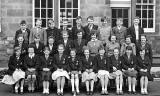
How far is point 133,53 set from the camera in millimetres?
11719

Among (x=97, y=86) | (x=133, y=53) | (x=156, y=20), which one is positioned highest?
(x=156, y=20)

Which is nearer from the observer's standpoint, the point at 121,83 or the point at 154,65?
the point at 121,83

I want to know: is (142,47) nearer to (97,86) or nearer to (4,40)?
(97,86)

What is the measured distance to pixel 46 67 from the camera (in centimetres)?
1132

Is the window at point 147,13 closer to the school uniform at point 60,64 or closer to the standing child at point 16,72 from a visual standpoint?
the school uniform at point 60,64

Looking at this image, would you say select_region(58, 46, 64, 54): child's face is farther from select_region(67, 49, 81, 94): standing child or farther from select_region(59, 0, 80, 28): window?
select_region(59, 0, 80, 28): window

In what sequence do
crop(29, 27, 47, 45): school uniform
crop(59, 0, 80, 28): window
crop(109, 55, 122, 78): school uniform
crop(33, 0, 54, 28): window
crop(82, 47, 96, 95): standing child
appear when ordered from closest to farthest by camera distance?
1. crop(82, 47, 96, 95): standing child
2. crop(109, 55, 122, 78): school uniform
3. crop(29, 27, 47, 45): school uniform
4. crop(33, 0, 54, 28): window
5. crop(59, 0, 80, 28): window

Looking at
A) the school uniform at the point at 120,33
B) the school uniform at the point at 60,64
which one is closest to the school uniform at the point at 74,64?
the school uniform at the point at 60,64

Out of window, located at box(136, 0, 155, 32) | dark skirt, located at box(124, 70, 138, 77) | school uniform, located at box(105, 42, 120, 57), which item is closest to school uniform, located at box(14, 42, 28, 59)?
school uniform, located at box(105, 42, 120, 57)

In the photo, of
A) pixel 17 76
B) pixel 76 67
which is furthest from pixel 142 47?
pixel 17 76

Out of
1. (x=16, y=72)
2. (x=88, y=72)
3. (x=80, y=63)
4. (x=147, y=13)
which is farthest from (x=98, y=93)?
(x=147, y=13)

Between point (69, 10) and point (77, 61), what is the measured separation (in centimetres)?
552

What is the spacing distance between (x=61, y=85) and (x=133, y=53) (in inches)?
94.8

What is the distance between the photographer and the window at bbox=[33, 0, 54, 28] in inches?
642
